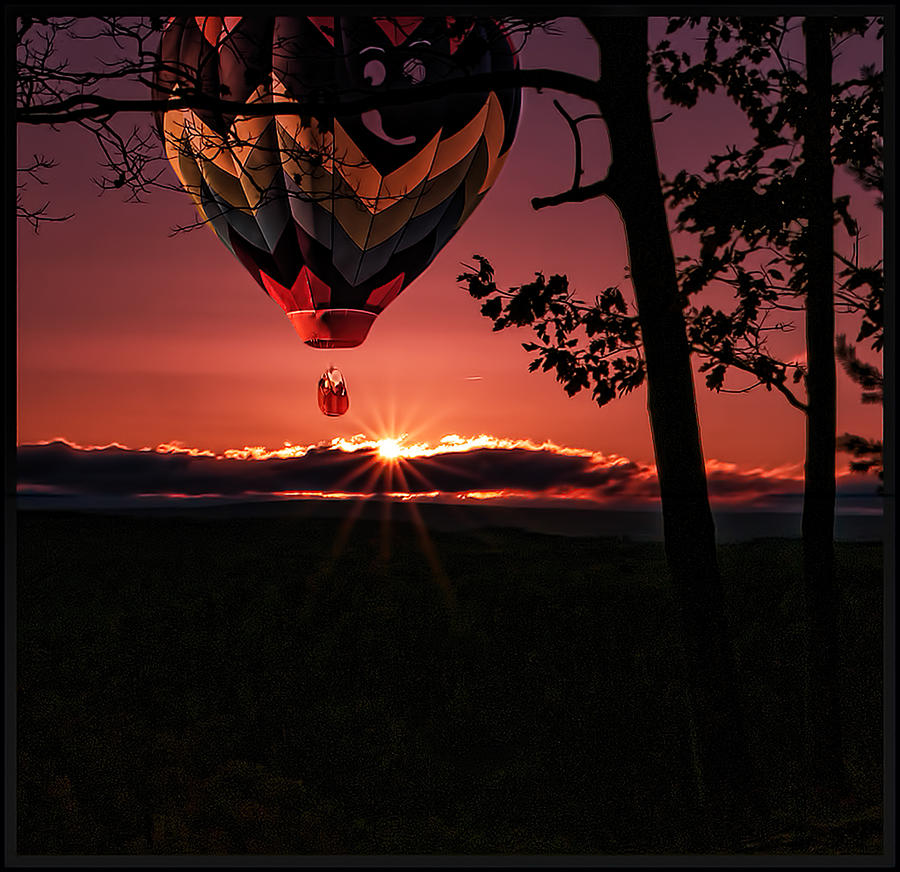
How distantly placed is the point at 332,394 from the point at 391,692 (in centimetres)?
490

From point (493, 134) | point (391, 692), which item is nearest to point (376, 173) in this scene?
point (493, 134)

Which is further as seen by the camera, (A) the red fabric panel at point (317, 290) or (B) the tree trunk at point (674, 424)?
(A) the red fabric panel at point (317, 290)

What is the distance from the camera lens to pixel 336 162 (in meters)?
7.68

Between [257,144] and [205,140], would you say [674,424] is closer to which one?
[257,144]

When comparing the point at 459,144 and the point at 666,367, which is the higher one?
the point at 459,144

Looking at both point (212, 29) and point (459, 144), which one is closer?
point (212, 29)

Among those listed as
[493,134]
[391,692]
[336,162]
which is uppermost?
[493,134]

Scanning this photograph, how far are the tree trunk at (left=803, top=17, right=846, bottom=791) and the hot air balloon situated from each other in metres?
2.61

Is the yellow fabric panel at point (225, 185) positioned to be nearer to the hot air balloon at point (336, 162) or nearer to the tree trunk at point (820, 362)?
the hot air balloon at point (336, 162)

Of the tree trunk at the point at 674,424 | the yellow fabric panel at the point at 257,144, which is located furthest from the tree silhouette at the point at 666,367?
the yellow fabric panel at the point at 257,144

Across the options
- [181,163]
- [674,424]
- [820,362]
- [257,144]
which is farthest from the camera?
[181,163]

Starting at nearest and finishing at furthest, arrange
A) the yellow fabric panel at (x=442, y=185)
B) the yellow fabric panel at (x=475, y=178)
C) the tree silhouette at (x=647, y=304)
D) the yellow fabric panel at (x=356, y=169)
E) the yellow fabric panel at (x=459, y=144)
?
the tree silhouette at (x=647, y=304)
the yellow fabric panel at (x=356, y=169)
the yellow fabric panel at (x=459, y=144)
the yellow fabric panel at (x=442, y=185)
the yellow fabric panel at (x=475, y=178)

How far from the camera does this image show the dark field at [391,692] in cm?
786

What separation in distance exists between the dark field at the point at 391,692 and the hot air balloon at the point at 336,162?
14.5ft
